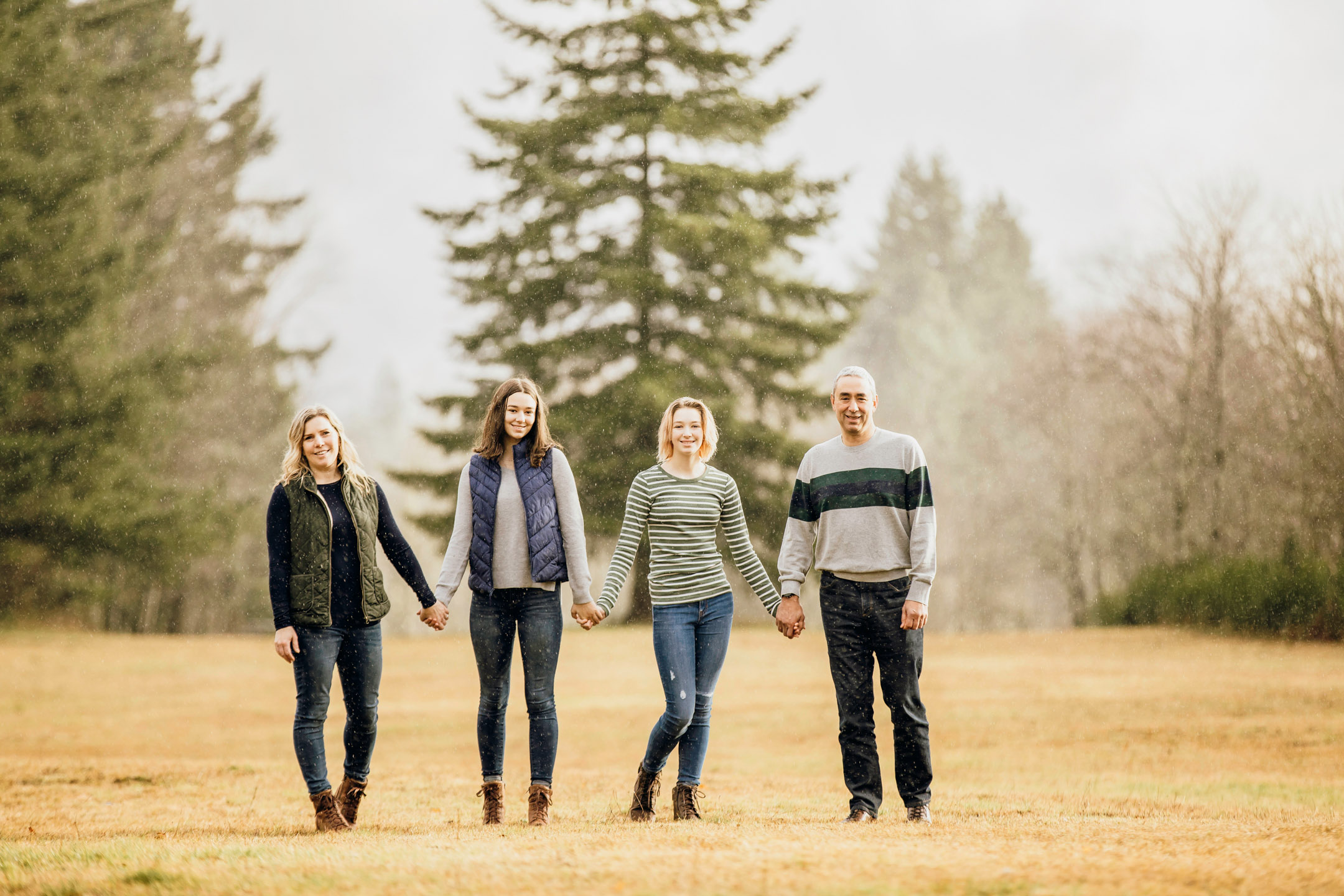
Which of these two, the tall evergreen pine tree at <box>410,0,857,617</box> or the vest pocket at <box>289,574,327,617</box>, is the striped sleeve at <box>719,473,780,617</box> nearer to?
the vest pocket at <box>289,574,327,617</box>

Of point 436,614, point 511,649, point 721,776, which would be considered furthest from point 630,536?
point 721,776

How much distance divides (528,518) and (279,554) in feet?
3.75

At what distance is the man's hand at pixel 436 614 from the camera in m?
5.41

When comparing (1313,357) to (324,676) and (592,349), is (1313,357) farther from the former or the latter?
(324,676)

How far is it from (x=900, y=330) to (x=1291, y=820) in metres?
39.7

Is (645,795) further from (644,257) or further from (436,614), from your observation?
(644,257)

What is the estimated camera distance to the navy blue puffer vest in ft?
17.0

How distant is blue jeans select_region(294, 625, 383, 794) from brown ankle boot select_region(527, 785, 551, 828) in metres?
0.78

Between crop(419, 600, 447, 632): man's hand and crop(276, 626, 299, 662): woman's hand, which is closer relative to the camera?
crop(276, 626, 299, 662): woman's hand

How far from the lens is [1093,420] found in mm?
32125

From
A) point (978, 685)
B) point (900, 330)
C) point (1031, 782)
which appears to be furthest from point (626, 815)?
point (900, 330)

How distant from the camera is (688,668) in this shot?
5.30m

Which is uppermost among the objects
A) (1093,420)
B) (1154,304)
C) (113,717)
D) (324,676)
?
(1154,304)

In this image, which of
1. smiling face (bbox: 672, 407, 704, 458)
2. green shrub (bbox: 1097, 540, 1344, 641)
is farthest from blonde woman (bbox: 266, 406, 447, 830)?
green shrub (bbox: 1097, 540, 1344, 641)
